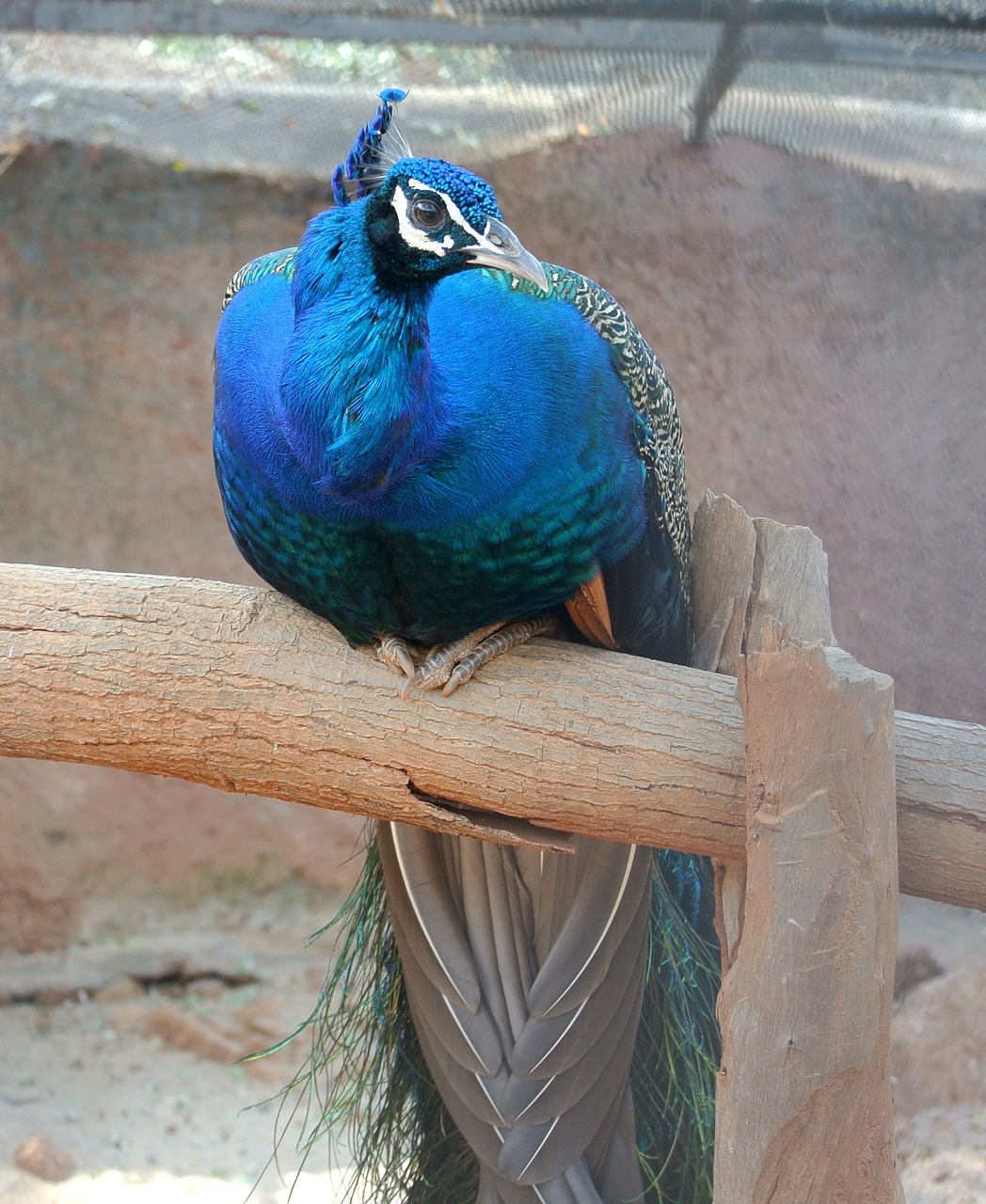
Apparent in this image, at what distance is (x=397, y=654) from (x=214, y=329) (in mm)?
2969

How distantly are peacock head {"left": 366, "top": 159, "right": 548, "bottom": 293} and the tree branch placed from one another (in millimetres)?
702

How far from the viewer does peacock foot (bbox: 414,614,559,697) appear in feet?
7.15

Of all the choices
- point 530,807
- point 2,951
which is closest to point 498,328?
point 530,807

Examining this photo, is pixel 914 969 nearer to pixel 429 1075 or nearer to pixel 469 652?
pixel 429 1075

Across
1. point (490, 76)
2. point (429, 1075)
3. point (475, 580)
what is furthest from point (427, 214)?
point (490, 76)

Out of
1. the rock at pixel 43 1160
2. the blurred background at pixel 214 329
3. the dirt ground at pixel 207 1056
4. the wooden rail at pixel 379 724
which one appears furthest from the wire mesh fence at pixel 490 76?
the rock at pixel 43 1160

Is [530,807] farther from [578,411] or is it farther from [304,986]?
[304,986]

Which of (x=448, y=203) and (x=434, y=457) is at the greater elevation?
(x=448, y=203)

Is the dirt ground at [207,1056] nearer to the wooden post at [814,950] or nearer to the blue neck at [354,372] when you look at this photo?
the wooden post at [814,950]

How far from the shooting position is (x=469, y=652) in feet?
7.36

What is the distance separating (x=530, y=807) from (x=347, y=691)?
39cm

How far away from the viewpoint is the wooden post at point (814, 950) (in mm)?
1834

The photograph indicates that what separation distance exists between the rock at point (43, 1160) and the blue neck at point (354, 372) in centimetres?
295

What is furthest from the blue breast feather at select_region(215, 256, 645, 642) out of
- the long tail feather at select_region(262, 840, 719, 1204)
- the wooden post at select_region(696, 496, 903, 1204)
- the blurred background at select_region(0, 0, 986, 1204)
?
the blurred background at select_region(0, 0, 986, 1204)
